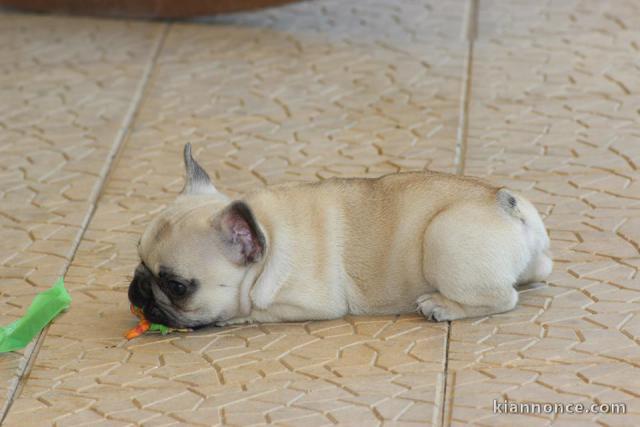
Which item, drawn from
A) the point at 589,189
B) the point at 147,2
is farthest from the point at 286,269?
the point at 147,2

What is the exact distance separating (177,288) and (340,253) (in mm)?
639

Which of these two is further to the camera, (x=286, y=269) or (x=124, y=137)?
(x=124, y=137)

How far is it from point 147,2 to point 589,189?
3.81 m

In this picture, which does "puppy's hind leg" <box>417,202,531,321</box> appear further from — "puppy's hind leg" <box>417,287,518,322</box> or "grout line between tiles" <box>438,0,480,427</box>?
"grout line between tiles" <box>438,0,480,427</box>

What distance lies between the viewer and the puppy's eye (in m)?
4.29

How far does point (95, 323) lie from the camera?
184 inches

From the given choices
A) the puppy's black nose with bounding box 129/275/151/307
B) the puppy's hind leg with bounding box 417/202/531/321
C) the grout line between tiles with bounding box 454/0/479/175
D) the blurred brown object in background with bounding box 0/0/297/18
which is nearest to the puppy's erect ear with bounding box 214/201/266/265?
the puppy's black nose with bounding box 129/275/151/307

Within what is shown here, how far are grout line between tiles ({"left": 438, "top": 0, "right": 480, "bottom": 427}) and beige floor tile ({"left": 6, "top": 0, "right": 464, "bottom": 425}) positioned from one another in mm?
34

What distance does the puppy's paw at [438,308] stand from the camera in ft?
14.5

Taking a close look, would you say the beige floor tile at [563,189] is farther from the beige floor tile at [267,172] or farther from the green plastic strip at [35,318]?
the green plastic strip at [35,318]

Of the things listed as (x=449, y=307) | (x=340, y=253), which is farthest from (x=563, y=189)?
(x=340, y=253)

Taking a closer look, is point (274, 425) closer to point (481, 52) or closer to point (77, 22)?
point (481, 52)

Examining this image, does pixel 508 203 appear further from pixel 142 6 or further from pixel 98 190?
pixel 142 6

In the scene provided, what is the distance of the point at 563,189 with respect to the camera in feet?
18.1
